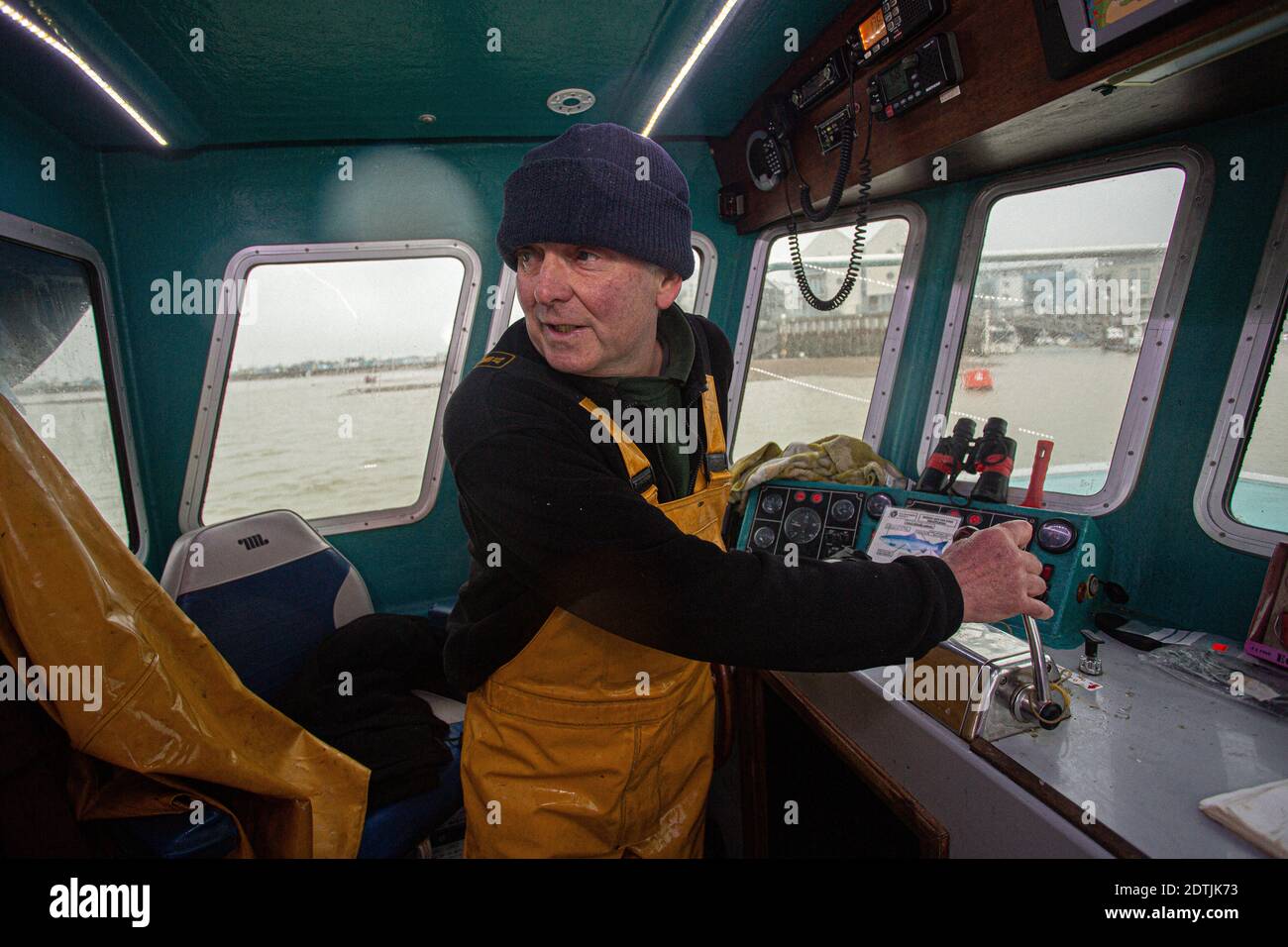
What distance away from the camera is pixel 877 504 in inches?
83.7

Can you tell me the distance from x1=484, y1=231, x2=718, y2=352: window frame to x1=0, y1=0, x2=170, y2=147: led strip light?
1.46 meters

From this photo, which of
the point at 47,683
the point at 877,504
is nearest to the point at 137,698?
the point at 47,683

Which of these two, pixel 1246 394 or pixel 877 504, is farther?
pixel 877 504

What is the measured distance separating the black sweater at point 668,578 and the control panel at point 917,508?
558mm

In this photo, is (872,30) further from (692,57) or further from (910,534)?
(910,534)

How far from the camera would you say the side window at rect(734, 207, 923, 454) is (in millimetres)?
2707

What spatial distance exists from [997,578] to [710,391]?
74 cm

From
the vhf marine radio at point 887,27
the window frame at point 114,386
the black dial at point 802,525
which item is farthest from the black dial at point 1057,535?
the window frame at point 114,386

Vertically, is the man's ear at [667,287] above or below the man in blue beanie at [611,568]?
above

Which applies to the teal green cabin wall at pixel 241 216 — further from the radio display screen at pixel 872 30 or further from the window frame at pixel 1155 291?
the window frame at pixel 1155 291

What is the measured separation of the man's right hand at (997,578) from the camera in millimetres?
959

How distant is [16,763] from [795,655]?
128 centimetres

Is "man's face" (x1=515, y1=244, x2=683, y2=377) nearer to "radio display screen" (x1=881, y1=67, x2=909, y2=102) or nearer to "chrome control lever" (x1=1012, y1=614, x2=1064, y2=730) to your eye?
"chrome control lever" (x1=1012, y1=614, x2=1064, y2=730)
